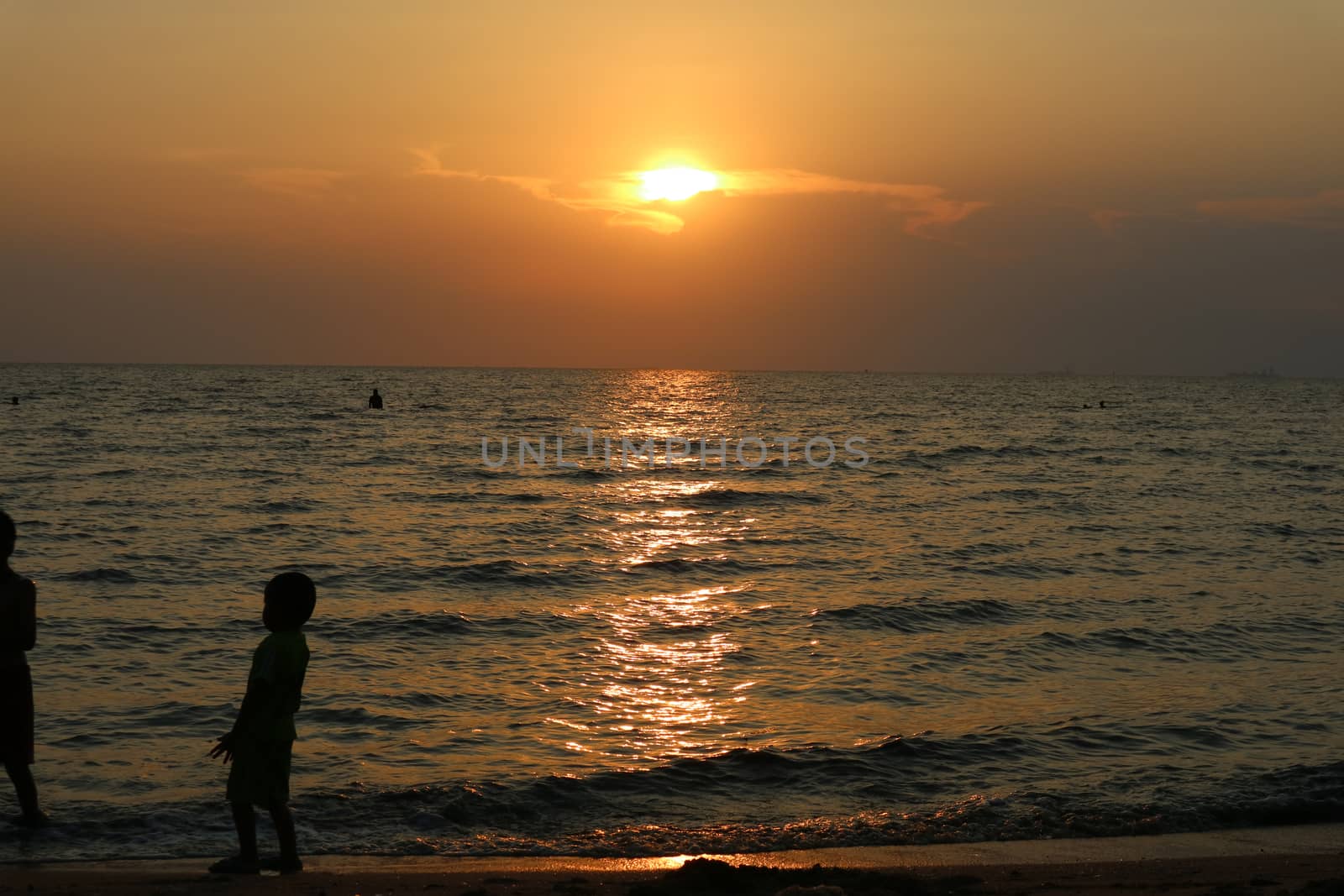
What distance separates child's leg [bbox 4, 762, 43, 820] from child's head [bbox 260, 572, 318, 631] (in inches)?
93.2

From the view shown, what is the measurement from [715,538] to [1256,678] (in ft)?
39.5

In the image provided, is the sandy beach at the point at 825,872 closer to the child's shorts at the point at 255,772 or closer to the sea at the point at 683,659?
the sea at the point at 683,659

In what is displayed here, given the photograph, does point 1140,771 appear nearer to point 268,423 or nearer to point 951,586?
point 951,586

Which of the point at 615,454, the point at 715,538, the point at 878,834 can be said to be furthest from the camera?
the point at 615,454

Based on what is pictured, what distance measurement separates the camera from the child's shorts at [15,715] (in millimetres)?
7023

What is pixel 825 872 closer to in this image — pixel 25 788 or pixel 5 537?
pixel 25 788

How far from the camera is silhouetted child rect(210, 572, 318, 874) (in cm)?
625

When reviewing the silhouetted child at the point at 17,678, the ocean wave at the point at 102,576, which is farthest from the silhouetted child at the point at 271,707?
the ocean wave at the point at 102,576

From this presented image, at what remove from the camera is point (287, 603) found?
6258 mm

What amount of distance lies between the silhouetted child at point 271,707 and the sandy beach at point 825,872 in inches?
21.0

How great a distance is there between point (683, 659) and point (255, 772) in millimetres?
6945

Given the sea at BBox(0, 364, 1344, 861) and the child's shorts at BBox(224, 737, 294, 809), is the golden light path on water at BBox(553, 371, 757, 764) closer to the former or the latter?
the sea at BBox(0, 364, 1344, 861)

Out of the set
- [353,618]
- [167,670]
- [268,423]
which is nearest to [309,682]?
[167,670]

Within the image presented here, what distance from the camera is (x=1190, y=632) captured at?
14.5 m
